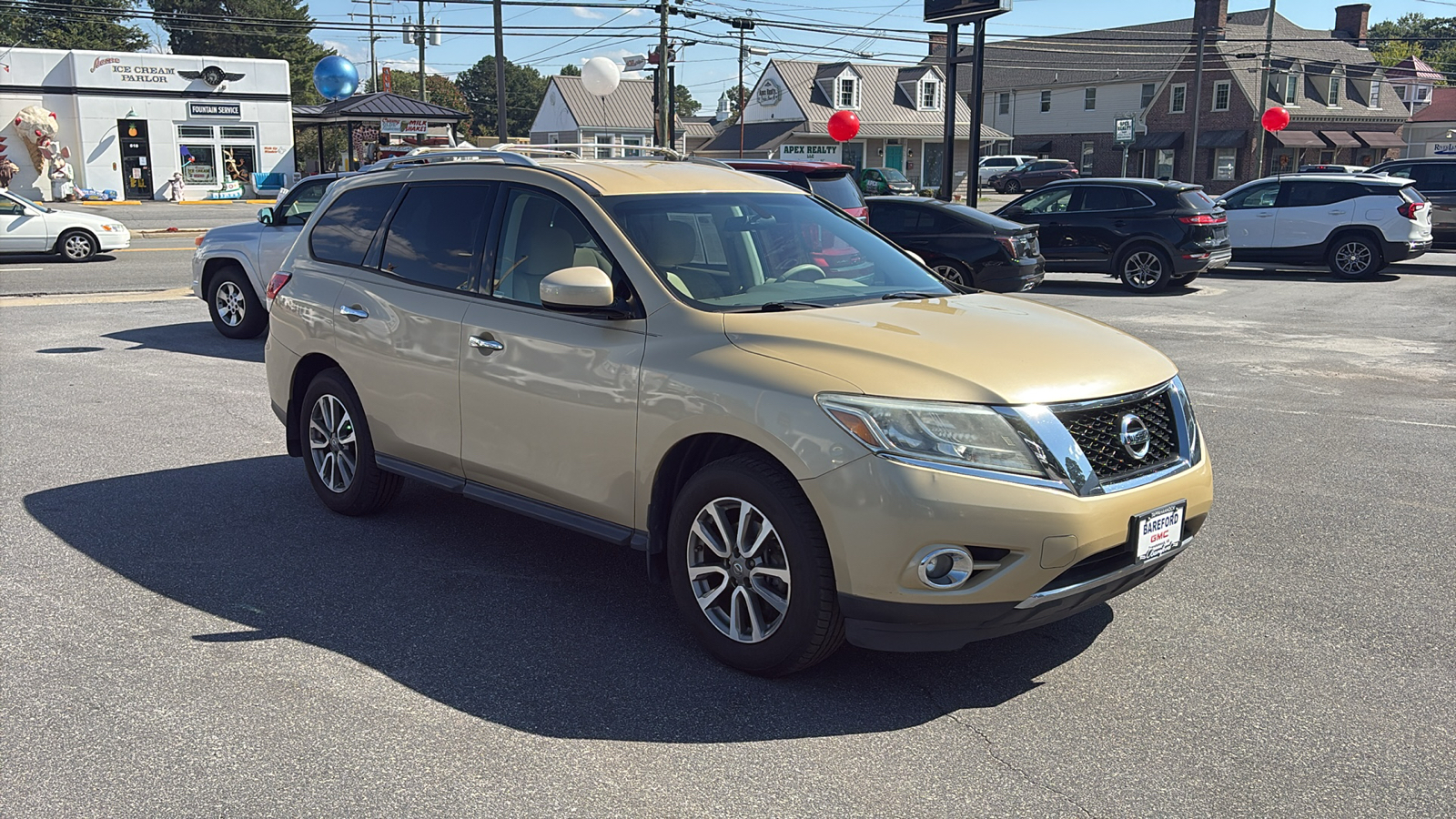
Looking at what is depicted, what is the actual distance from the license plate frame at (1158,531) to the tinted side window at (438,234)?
3.03 m

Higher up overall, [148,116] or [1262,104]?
[1262,104]

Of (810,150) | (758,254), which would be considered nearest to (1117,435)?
(758,254)

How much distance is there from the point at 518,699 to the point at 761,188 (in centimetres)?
268

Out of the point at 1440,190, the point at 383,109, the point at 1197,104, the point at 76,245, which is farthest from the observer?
the point at 1197,104

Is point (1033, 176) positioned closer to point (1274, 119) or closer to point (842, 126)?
point (1274, 119)

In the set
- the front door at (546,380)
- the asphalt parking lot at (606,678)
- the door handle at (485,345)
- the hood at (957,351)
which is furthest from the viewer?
the door handle at (485,345)

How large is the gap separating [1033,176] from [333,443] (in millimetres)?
52215

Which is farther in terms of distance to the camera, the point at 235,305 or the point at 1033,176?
the point at 1033,176

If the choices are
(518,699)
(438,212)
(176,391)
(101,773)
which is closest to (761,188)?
(438,212)

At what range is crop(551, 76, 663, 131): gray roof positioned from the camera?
74.4 metres

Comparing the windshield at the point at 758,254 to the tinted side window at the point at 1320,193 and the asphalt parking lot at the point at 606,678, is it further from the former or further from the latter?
the tinted side window at the point at 1320,193

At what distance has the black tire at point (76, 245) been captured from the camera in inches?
858

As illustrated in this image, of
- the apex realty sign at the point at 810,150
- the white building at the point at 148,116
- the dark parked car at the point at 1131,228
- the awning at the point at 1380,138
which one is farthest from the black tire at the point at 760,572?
the awning at the point at 1380,138

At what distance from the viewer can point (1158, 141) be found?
60906 millimetres
